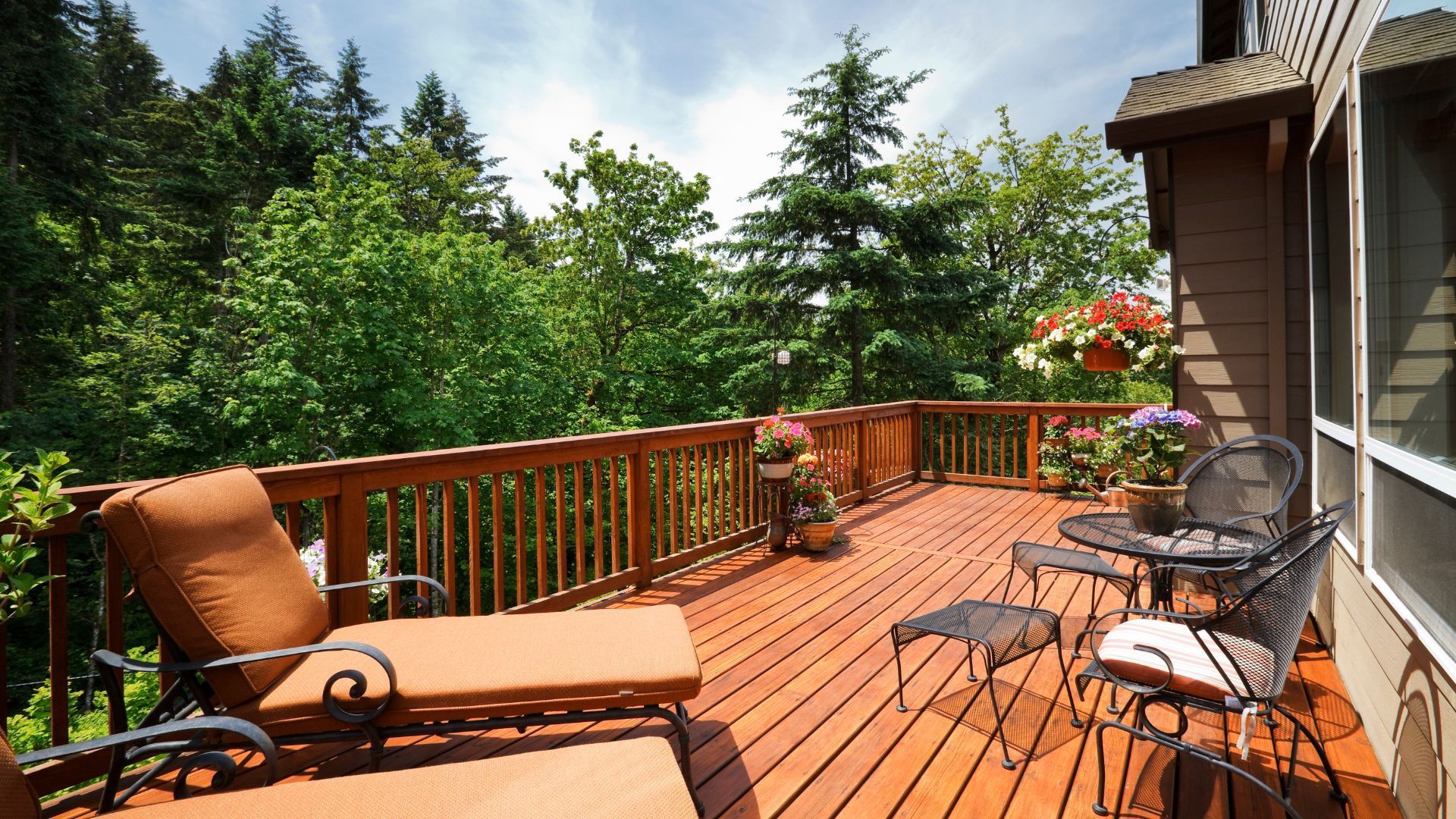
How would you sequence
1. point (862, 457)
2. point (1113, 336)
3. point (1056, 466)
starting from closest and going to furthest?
point (1113, 336) < point (862, 457) < point (1056, 466)

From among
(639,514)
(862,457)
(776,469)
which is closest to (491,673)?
(639,514)

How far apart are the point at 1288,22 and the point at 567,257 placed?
14.4 metres

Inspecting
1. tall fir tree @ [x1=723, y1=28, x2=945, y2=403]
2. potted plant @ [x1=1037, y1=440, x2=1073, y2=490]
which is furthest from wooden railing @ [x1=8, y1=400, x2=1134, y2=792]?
tall fir tree @ [x1=723, y1=28, x2=945, y2=403]

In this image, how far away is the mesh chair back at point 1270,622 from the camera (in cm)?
150

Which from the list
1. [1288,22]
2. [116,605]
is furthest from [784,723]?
[1288,22]

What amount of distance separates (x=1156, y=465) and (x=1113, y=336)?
3.79ft

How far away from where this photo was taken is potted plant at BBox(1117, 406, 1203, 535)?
255 centimetres

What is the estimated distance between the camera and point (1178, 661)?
1.73 metres

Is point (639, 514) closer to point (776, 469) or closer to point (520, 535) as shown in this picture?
point (520, 535)

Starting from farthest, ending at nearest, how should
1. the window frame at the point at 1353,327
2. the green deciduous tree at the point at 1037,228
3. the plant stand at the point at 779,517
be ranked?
the green deciduous tree at the point at 1037,228 < the plant stand at the point at 779,517 < the window frame at the point at 1353,327

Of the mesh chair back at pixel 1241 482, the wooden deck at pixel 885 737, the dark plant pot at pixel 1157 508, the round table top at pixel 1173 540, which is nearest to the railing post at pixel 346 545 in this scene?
the wooden deck at pixel 885 737

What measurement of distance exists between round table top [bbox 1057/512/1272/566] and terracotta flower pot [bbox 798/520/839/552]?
6.08ft

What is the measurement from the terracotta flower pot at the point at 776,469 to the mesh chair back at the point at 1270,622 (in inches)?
121

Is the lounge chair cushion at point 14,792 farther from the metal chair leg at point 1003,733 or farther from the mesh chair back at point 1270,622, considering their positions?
the mesh chair back at point 1270,622
